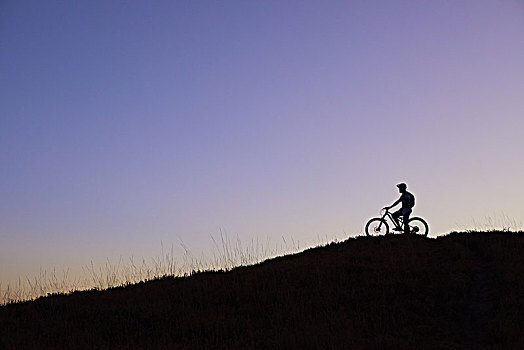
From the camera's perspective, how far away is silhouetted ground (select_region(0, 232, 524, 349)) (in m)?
17.0

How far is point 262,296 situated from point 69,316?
7.07 metres

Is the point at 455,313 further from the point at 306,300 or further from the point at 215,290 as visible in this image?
the point at 215,290

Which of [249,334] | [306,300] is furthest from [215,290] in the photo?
[249,334]

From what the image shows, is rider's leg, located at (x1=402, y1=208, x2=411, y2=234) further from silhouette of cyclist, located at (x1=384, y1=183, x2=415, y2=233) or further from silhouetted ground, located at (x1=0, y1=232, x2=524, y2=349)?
silhouetted ground, located at (x1=0, y1=232, x2=524, y2=349)

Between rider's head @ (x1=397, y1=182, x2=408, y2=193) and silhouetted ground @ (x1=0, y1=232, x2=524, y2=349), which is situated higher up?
rider's head @ (x1=397, y1=182, x2=408, y2=193)

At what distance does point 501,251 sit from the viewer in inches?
974

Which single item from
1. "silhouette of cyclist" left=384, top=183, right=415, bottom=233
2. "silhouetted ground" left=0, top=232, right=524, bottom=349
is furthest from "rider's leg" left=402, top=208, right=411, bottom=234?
"silhouetted ground" left=0, top=232, right=524, bottom=349

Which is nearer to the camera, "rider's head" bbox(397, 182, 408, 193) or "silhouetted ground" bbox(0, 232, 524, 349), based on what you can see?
"silhouetted ground" bbox(0, 232, 524, 349)

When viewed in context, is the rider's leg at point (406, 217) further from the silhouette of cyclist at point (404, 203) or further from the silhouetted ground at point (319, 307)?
the silhouetted ground at point (319, 307)

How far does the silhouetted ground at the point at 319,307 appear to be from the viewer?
1703 cm

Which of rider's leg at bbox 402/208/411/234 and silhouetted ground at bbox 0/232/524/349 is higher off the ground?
rider's leg at bbox 402/208/411/234

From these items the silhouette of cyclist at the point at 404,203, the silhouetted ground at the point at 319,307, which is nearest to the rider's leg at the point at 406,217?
the silhouette of cyclist at the point at 404,203

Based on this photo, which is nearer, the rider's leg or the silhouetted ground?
the silhouetted ground

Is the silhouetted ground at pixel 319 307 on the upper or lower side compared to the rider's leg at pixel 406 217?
lower
